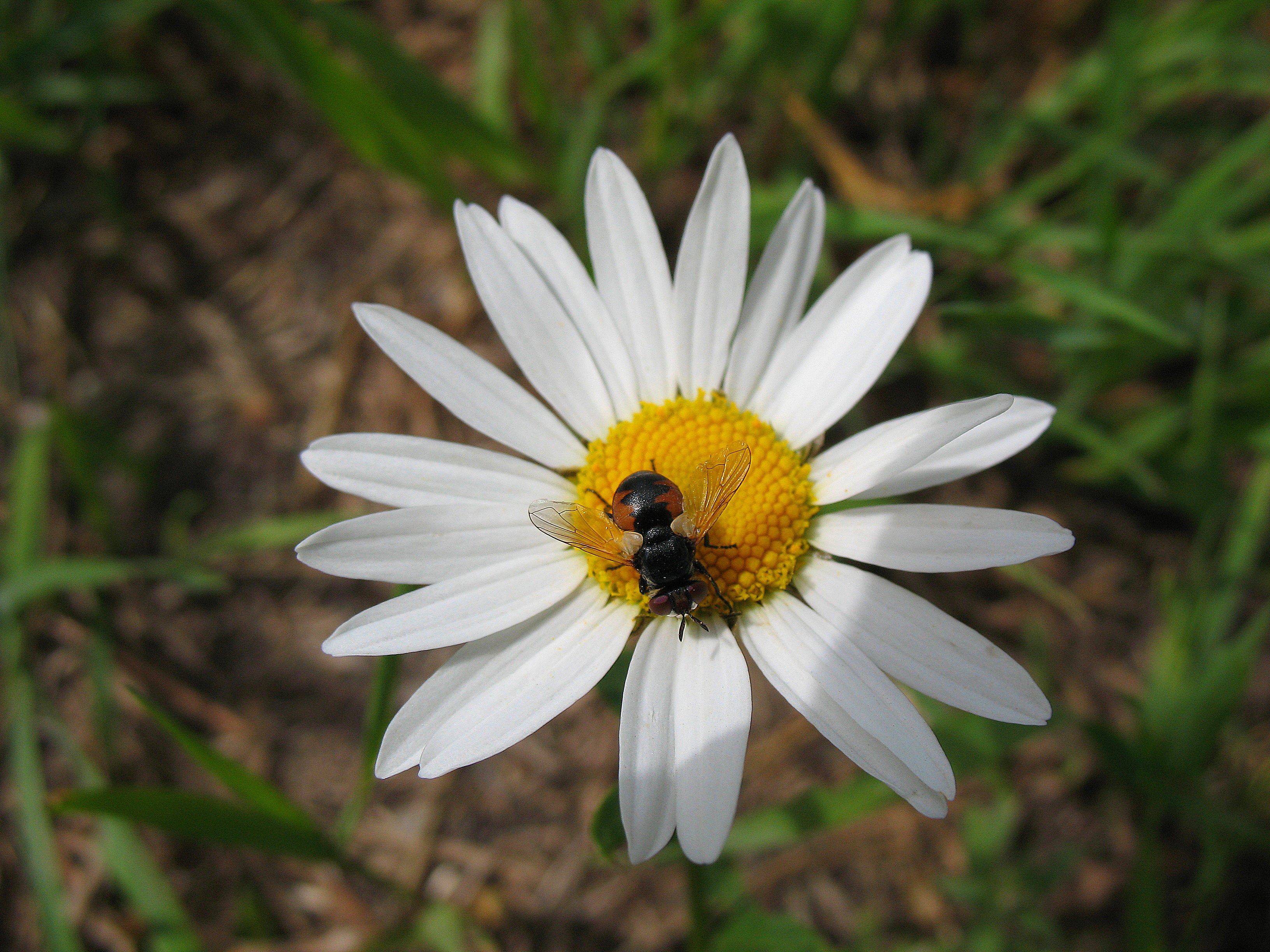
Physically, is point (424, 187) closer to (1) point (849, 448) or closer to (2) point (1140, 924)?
(1) point (849, 448)

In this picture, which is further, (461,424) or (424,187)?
(461,424)

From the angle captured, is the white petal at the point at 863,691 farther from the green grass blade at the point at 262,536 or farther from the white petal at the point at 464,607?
the green grass blade at the point at 262,536

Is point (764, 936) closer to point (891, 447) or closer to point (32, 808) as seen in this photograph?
point (891, 447)

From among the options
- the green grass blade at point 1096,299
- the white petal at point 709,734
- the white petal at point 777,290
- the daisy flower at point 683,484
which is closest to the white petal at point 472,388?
the daisy flower at point 683,484

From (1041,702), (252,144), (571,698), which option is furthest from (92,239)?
(1041,702)

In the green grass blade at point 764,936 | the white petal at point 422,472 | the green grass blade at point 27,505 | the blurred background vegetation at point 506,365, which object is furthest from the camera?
the green grass blade at point 27,505

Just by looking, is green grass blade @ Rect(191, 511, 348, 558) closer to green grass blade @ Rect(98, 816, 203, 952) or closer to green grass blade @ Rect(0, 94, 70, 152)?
green grass blade @ Rect(98, 816, 203, 952)
